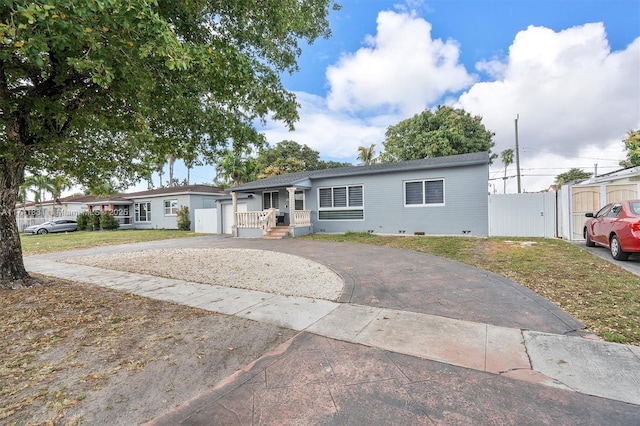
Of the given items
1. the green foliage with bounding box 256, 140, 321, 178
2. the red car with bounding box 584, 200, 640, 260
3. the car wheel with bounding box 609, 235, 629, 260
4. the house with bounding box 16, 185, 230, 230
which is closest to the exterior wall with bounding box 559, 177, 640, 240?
the red car with bounding box 584, 200, 640, 260

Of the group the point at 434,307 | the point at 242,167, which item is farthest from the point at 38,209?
the point at 434,307

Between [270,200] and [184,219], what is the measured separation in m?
9.36

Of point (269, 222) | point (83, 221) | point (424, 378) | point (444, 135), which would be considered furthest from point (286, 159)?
point (424, 378)

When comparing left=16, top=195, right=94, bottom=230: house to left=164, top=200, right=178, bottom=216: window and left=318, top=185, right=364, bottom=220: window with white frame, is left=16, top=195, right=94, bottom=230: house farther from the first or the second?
left=318, top=185, right=364, bottom=220: window with white frame

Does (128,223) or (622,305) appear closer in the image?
(622,305)

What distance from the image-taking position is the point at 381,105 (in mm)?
19109

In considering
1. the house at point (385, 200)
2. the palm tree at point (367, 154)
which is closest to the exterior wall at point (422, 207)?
the house at point (385, 200)

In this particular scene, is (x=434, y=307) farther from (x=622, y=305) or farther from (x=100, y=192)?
(x=100, y=192)

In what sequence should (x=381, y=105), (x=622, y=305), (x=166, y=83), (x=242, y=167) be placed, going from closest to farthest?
(x=622, y=305), (x=166, y=83), (x=381, y=105), (x=242, y=167)

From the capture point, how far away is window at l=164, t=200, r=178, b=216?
25.1 meters

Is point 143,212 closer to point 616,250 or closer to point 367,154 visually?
point 367,154

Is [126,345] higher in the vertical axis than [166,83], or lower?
lower

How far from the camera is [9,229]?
19.9 feet

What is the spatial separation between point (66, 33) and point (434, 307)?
19.7 ft
